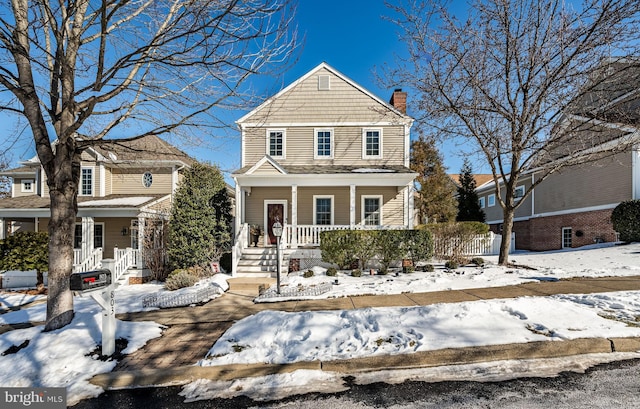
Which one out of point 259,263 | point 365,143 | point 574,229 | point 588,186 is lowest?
point 259,263

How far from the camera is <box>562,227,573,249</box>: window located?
1549 centimetres

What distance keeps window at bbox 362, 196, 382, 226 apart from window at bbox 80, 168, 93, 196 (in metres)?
13.2

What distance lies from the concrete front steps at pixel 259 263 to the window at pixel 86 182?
938cm

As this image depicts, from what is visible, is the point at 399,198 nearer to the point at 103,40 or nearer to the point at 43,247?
the point at 103,40

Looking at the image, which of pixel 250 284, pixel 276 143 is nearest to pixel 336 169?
pixel 276 143

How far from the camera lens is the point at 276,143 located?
46.3 ft

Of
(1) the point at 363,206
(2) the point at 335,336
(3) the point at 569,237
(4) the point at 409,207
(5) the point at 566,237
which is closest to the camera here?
(2) the point at 335,336

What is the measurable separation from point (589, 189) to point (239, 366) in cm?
1761

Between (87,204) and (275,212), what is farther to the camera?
(275,212)

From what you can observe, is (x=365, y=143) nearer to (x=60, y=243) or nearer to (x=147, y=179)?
(x=147, y=179)

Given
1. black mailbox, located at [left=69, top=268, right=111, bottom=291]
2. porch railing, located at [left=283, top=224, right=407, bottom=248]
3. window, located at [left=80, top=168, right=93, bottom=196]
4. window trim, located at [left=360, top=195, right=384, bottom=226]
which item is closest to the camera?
black mailbox, located at [left=69, top=268, right=111, bottom=291]

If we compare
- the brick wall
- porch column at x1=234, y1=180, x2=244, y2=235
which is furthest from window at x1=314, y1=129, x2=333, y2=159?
the brick wall

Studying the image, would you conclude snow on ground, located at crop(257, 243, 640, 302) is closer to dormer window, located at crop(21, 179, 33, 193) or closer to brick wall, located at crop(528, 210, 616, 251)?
brick wall, located at crop(528, 210, 616, 251)

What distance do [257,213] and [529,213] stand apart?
1642 cm
